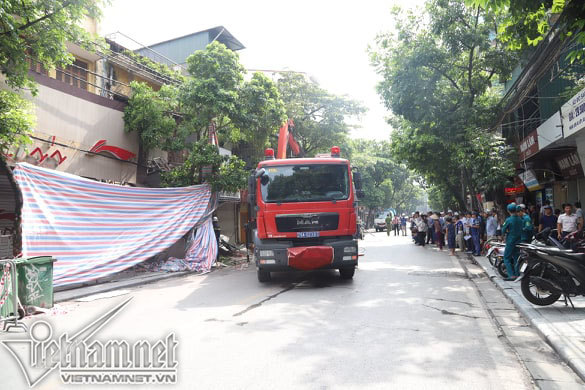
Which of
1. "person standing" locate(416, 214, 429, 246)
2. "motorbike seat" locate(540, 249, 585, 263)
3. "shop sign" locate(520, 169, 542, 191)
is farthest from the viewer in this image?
"person standing" locate(416, 214, 429, 246)

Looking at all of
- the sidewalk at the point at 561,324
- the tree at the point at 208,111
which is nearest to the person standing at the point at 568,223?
the sidewalk at the point at 561,324

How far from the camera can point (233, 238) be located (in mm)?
27641

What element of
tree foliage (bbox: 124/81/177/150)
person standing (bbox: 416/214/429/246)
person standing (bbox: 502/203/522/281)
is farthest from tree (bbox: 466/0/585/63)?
person standing (bbox: 416/214/429/246)

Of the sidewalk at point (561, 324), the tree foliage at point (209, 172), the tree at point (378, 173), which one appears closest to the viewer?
the sidewalk at point (561, 324)

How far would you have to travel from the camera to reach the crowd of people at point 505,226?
9695 millimetres

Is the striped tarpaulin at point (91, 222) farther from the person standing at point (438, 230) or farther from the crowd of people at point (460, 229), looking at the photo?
the person standing at point (438, 230)

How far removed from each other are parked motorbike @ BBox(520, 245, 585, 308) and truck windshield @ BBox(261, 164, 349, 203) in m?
4.22

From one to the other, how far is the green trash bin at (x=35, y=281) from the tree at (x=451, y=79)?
13610 mm

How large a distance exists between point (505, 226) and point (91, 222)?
9.73 meters

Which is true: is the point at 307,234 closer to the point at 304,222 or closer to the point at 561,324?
the point at 304,222

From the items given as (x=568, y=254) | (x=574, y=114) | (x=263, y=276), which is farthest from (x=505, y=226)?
(x=263, y=276)

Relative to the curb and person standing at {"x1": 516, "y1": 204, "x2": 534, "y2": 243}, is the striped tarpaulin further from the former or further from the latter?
person standing at {"x1": 516, "y1": 204, "x2": 534, "y2": 243}

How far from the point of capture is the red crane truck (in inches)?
390

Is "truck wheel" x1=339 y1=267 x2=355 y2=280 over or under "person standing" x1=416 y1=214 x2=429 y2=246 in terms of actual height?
under
